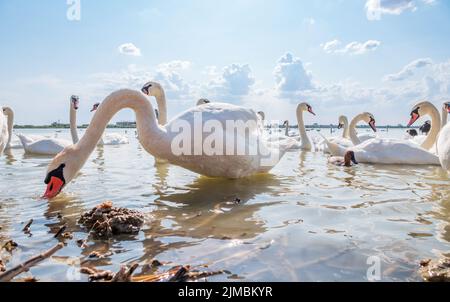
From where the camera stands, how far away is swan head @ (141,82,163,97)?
11.1 m

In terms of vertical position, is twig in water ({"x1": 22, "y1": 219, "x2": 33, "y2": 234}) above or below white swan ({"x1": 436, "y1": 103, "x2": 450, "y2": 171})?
below

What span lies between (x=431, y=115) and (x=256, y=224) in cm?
1144

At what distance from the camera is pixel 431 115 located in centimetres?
1304

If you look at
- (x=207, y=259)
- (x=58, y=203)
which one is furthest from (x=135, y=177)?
(x=207, y=259)

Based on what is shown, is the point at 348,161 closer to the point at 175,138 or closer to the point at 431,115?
the point at 431,115

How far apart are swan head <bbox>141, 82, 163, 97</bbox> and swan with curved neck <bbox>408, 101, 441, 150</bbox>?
885cm

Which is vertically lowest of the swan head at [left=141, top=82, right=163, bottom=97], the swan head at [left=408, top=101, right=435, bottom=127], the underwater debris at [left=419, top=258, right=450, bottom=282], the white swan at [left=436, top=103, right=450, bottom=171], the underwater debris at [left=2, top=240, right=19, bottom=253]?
the underwater debris at [left=2, top=240, right=19, bottom=253]

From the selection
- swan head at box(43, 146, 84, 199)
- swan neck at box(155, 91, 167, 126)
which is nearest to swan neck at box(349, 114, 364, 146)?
swan neck at box(155, 91, 167, 126)

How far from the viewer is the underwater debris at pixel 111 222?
12.3 ft

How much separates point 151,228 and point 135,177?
4236mm

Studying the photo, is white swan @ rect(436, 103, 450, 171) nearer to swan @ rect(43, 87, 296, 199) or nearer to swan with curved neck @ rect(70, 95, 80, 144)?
swan @ rect(43, 87, 296, 199)

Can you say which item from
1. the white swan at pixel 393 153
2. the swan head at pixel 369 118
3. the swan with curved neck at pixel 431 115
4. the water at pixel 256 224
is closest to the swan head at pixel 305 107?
the swan head at pixel 369 118

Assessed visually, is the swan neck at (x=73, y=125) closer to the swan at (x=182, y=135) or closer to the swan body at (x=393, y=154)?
the swan at (x=182, y=135)

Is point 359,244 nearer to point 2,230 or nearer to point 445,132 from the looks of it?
point 445,132
